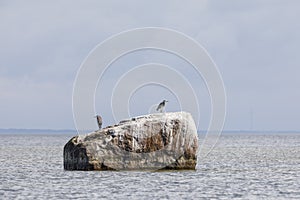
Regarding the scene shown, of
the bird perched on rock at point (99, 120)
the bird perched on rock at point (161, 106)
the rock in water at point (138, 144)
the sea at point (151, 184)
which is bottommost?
the sea at point (151, 184)

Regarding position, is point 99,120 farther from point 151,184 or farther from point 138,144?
point 151,184

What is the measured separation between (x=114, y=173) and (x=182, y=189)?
263 inches

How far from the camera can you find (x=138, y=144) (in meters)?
38.8

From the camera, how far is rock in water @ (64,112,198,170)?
126 feet

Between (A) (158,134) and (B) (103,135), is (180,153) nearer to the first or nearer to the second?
(A) (158,134)

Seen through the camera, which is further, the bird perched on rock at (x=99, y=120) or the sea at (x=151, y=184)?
the bird perched on rock at (x=99, y=120)

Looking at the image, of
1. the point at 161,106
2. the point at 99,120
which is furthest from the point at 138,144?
the point at 99,120

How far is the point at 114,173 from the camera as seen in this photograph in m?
39.6

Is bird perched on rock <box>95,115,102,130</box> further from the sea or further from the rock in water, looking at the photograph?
the rock in water

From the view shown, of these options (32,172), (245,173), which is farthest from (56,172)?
(245,173)

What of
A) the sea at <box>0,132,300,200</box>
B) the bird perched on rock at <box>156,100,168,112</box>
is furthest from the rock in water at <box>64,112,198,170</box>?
the bird perched on rock at <box>156,100,168,112</box>

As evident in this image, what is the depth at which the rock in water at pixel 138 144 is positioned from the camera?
1516 inches

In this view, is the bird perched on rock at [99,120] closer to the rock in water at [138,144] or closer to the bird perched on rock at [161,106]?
the bird perched on rock at [161,106]

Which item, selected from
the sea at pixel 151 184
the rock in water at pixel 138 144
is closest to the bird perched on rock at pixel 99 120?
the sea at pixel 151 184
